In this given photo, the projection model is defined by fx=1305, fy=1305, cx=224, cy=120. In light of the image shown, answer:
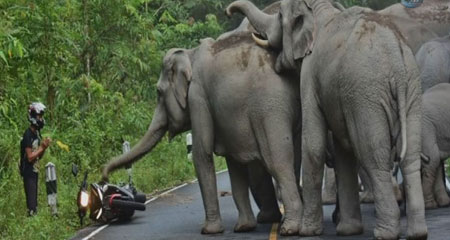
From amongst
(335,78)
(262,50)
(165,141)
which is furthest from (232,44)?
(165,141)

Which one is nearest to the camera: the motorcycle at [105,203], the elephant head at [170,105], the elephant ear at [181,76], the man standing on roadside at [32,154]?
the elephant ear at [181,76]

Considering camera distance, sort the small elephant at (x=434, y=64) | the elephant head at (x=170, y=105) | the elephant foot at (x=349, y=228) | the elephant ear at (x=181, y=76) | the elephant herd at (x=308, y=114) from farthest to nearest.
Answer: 1. the small elephant at (x=434, y=64)
2. the elephant head at (x=170, y=105)
3. the elephant ear at (x=181, y=76)
4. the elephant foot at (x=349, y=228)
5. the elephant herd at (x=308, y=114)

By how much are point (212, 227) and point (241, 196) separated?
0.62 meters

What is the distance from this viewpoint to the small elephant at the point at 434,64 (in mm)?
20172

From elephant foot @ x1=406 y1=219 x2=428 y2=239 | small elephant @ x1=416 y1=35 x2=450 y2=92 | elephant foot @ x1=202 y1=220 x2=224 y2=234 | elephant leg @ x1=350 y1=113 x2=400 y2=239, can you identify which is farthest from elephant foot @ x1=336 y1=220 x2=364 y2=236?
small elephant @ x1=416 y1=35 x2=450 y2=92

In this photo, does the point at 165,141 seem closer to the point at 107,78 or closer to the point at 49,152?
the point at 107,78

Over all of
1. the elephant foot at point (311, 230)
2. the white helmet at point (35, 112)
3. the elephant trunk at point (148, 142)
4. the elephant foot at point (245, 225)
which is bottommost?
the elephant foot at point (245, 225)

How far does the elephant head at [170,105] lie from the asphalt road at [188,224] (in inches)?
38.0

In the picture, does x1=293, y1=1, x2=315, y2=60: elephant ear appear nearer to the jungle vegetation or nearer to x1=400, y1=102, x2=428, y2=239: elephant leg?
x1=400, y1=102, x2=428, y2=239: elephant leg

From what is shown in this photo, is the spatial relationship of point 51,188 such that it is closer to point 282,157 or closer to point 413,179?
point 282,157

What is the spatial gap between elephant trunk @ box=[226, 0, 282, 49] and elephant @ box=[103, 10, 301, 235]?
17cm

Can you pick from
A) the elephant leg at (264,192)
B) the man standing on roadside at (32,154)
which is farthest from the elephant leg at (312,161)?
the man standing on roadside at (32,154)

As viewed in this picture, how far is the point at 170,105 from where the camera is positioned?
57.2ft

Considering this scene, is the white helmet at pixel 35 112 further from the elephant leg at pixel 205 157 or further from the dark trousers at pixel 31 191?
the elephant leg at pixel 205 157
